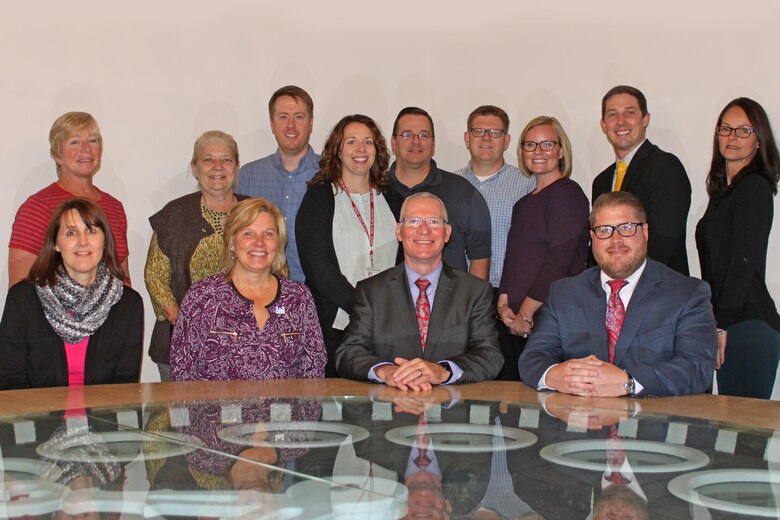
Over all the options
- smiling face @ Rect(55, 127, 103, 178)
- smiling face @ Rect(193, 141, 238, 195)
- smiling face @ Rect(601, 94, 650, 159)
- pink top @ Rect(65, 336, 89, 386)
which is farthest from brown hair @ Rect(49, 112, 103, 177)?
smiling face @ Rect(601, 94, 650, 159)

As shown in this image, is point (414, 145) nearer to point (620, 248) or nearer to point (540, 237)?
point (540, 237)

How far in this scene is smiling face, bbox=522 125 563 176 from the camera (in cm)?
470

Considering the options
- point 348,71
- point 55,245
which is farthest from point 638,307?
point 348,71

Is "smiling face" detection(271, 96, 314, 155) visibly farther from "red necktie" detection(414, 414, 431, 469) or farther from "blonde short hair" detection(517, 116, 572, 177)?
"red necktie" detection(414, 414, 431, 469)

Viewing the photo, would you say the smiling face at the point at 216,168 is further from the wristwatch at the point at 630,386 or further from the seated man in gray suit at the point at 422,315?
the wristwatch at the point at 630,386

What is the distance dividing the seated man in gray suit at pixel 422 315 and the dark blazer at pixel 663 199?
1.18 m

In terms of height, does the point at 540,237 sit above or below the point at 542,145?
below

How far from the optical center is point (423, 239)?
3.72 meters

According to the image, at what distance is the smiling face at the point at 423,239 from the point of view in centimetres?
370

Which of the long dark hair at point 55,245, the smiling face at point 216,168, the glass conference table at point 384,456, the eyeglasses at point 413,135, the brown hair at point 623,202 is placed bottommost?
the glass conference table at point 384,456

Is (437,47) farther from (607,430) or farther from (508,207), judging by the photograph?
(607,430)

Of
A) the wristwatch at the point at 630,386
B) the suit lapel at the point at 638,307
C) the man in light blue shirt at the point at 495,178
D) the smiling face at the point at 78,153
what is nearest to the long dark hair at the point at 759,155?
the man in light blue shirt at the point at 495,178

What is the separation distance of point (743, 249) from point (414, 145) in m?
1.72

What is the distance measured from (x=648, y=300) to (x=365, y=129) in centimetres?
185
